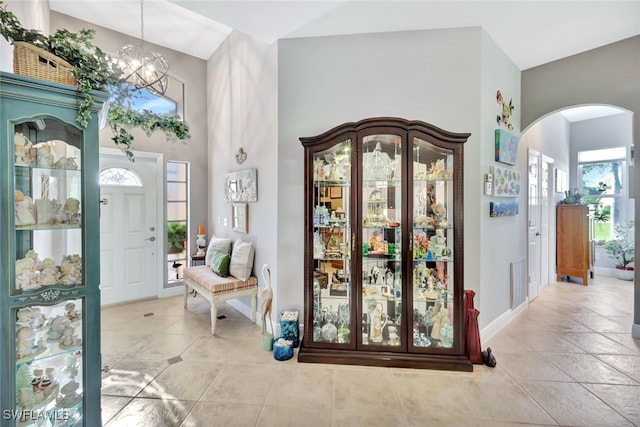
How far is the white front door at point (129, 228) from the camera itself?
12.6ft

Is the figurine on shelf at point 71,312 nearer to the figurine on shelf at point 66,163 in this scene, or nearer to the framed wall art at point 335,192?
the figurine on shelf at point 66,163

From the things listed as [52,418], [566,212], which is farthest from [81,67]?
[566,212]

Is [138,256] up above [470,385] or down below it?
above

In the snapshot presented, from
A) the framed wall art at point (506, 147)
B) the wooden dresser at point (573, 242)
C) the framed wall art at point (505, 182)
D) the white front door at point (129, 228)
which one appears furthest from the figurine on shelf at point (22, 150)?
the wooden dresser at point (573, 242)

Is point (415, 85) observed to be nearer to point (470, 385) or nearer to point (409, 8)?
point (409, 8)

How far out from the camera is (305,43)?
2857mm

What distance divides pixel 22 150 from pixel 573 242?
23.5 ft

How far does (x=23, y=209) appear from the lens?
140cm

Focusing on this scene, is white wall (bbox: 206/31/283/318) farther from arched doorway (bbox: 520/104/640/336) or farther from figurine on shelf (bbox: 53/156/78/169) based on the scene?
arched doorway (bbox: 520/104/640/336)

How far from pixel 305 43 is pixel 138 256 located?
3.71 m

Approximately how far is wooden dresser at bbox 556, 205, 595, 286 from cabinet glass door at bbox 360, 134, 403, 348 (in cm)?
462

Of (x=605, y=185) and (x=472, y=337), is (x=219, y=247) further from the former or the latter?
(x=605, y=185)

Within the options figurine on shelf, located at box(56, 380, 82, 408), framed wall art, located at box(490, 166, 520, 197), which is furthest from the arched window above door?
framed wall art, located at box(490, 166, 520, 197)

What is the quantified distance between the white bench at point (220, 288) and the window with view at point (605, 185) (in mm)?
6772
